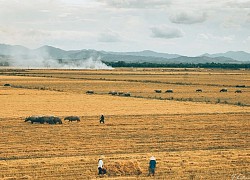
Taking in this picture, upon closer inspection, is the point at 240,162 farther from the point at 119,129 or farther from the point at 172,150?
the point at 119,129

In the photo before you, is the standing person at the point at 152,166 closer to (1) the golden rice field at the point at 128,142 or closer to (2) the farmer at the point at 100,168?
(1) the golden rice field at the point at 128,142

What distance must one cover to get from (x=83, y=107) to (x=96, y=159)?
87.6ft

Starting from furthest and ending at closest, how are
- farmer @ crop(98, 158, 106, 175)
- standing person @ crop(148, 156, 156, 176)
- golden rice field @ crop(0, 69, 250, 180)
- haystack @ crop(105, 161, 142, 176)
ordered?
golden rice field @ crop(0, 69, 250, 180) → haystack @ crop(105, 161, 142, 176) → farmer @ crop(98, 158, 106, 175) → standing person @ crop(148, 156, 156, 176)

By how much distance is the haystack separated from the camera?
72.6ft

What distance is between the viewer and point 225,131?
1399 inches

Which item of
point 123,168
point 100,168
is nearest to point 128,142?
point 123,168

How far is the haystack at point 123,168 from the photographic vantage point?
871 inches

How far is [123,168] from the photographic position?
22.3 m

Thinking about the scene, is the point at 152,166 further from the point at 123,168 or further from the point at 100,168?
the point at 100,168

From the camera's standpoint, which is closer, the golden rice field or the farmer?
the farmer

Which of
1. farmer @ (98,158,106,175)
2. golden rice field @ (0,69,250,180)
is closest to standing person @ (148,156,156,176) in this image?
golden rice field @ (0,69,250,180)

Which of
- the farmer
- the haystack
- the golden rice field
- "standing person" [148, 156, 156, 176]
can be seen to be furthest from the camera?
the golden rice field

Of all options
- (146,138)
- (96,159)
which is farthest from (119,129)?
(96,159)

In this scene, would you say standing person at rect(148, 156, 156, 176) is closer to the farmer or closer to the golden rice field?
the golden rice field
